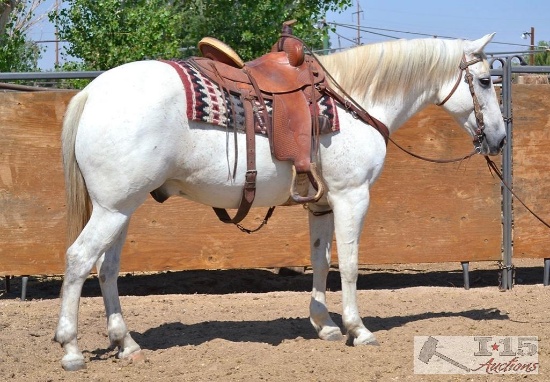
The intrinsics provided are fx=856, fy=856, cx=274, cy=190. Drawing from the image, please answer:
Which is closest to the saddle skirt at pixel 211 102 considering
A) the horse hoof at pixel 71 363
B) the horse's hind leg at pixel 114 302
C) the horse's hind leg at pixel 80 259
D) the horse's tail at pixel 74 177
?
the horse's tail at pixel 74 177

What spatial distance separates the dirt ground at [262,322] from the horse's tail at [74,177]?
818mm

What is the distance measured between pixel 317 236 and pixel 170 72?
4.92 feet

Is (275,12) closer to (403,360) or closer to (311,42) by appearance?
(311,42)

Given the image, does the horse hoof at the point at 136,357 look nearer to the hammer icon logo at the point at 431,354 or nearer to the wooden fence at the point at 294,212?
the hammer icon logo at the point at 431,354

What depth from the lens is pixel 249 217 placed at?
23.6 ft

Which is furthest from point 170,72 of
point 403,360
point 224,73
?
point 403,360

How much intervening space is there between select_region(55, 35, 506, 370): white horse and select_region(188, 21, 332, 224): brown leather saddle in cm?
8

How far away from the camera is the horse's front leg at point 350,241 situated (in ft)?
16.9

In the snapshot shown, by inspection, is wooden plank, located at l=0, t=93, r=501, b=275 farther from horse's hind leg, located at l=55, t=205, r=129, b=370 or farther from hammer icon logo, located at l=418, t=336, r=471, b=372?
horse's hind leg, located at l=55, t=205, r=129, b=370

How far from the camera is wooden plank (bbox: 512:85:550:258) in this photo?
7.38m

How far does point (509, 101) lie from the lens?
7309 mm

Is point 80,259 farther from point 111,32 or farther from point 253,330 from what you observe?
point 111,32

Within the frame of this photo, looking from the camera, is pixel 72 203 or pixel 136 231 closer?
pixel 72 203

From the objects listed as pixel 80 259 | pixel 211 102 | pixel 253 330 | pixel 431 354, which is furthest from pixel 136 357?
pixel 431 354
